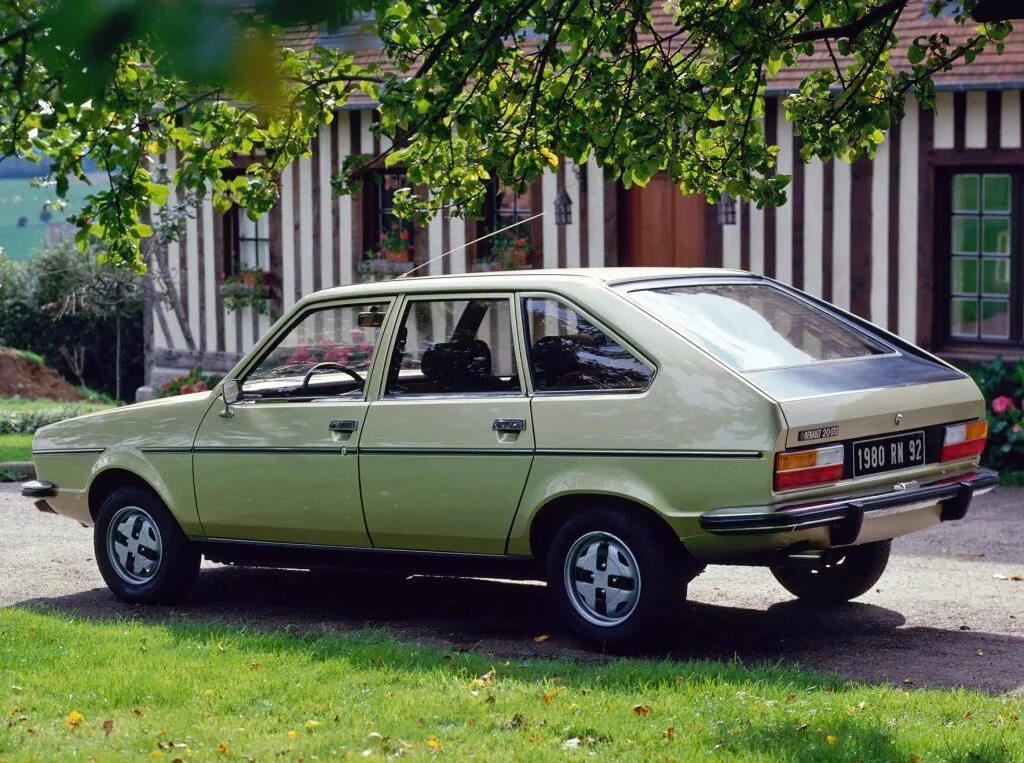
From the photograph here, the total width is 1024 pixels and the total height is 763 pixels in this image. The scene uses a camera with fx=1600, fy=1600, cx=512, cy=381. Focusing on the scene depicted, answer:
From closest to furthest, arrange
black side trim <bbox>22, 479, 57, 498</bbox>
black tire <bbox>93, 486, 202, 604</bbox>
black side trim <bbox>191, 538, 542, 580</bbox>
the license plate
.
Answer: the license plate < black side trim <bbox>191, 538, 542, 580</bbox> < black tire <bbox>93, 486, 202, 604</bbox> < black side trim <bbox>22, 479, 57, 498</bbox>

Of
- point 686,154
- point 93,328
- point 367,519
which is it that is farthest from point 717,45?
point 93,328

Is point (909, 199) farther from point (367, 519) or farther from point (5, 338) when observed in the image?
point (5, 338)

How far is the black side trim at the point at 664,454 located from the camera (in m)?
6.27

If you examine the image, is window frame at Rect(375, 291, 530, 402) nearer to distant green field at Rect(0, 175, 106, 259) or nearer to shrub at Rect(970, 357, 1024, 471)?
shrub at Rect(970, 357, 1024, 471)

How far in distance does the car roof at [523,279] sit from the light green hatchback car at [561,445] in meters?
0.01

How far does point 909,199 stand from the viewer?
14.9 metres

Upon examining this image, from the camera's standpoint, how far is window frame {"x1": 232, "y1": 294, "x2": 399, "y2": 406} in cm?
760

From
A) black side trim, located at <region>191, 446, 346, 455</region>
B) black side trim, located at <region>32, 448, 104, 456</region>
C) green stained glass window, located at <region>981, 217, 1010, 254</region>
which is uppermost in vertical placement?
green stained glass window, located at <region>981, 217, 1010, 254</region>

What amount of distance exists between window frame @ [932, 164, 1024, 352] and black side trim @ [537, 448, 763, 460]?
8712mm

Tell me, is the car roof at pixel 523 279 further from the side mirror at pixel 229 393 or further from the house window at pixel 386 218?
the house window at pixel 386 218

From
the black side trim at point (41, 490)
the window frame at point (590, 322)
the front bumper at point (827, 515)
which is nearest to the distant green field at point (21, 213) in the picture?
the black side trim at point (41, 490)

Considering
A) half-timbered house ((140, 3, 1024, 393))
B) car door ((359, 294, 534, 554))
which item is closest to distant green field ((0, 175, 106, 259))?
half-timbered house ((140, 3, 1024, 393))

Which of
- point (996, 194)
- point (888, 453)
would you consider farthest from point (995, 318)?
point (888, 453)

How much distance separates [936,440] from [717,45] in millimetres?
3133
